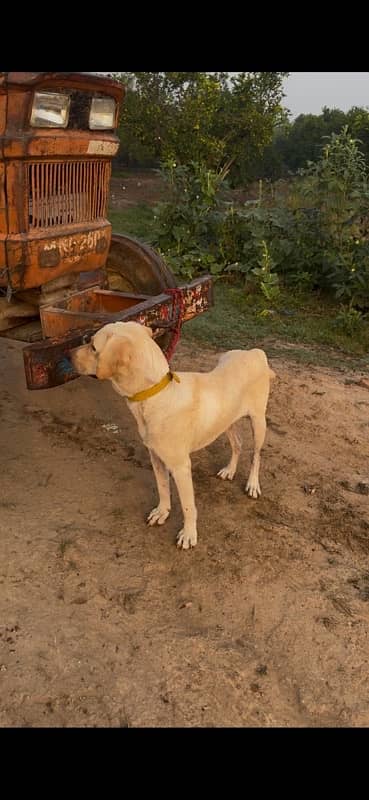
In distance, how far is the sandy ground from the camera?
7.28 feet

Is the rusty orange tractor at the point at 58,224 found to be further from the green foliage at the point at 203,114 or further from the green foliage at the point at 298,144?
the green foliage at the point at 298,144

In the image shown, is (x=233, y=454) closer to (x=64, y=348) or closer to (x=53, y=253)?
(x=64, y=348)

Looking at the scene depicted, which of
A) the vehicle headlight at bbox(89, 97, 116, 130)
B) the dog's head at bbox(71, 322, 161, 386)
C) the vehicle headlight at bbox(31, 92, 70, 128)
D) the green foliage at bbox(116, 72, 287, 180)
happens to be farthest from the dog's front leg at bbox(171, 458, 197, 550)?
the green foliage at bbox(116, 72, 287, 180)

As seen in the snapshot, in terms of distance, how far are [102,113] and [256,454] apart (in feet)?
7.34

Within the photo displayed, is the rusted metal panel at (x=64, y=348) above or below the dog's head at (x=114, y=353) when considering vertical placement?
below

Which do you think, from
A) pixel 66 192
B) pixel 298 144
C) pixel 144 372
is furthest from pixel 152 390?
pixel 298 144

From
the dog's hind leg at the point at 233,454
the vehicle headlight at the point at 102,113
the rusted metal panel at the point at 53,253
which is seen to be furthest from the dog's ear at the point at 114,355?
the vehicle headlight at the point at 102,113

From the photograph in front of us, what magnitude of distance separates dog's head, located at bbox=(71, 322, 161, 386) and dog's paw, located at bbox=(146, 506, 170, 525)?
89 cm

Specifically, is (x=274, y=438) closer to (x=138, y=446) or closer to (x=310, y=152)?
(x=138, y=446)

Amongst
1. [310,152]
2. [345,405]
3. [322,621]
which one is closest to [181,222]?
[345,405]

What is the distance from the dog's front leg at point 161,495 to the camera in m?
3.15

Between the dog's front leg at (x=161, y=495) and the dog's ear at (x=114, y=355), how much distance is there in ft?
Answer: 2.39

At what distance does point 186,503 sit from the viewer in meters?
2.97

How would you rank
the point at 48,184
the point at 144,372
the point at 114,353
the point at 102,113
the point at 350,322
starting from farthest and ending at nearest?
the point at 350,322
the point at 102,113
the point at 48,184
the point at 144,372
the point at 114,353
